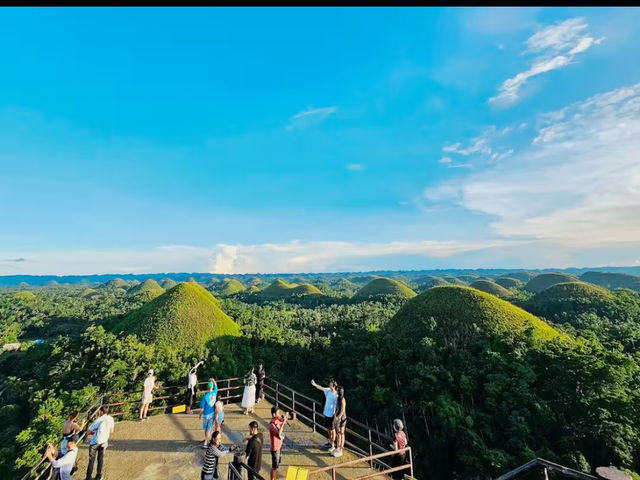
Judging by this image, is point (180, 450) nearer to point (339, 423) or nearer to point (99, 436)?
point (99, 436)

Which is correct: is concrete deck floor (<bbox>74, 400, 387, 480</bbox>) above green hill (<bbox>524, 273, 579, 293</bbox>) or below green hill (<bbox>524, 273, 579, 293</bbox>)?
above

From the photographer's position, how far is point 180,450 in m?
9.33

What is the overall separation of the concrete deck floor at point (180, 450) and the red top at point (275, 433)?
1.03 metres

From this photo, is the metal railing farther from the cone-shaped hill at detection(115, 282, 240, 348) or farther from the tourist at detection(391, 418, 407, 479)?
the cone-shaped hill at detection(115, 282, 240, 348)

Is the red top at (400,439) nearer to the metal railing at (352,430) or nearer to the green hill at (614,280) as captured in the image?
the metal railing at (352,430)

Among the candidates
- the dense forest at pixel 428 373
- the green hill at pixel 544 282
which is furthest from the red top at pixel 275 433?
the green hill at pixel 544 282

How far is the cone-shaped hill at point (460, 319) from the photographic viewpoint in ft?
91.5

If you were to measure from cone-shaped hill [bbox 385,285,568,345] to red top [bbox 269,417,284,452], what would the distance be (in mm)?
21764

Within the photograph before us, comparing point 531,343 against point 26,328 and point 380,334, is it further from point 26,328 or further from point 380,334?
point 26,328

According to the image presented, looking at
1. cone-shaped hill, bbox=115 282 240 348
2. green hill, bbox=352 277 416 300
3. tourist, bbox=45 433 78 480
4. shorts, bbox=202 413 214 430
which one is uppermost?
tourist, bbox=45 433 78 480

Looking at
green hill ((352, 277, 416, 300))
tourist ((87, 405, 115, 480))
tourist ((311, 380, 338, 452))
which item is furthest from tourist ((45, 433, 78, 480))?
green hill ((352, 277, 416, 300))

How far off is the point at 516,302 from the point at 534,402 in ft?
169

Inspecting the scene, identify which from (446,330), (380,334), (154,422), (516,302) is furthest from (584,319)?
(154,422)

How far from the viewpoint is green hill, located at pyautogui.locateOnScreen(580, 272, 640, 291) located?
11621 centimetres
